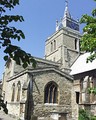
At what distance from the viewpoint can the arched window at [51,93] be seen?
21.5 meters

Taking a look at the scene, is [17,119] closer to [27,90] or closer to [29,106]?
[29,106]

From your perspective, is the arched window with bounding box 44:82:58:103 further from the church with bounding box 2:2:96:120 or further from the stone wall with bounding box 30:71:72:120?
the stone wall with bounding box 30:71:72:120

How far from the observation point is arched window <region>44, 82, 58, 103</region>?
21.5 meters

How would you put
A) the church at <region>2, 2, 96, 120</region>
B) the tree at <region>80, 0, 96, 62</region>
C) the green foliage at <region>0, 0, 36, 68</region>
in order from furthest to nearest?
the church at <region>2, 2, 96, 120</region>, the tree at <region>80, 0, 96, 62</region>, the green foliage at <region>0, 0, 36, 68</region>

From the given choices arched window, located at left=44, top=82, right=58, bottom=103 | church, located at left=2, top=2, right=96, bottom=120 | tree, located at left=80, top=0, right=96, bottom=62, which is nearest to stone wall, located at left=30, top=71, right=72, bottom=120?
church, located at left=2, top=2, right=96, bottom=120

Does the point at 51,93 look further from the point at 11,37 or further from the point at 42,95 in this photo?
the point at 11,37

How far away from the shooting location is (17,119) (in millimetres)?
19781

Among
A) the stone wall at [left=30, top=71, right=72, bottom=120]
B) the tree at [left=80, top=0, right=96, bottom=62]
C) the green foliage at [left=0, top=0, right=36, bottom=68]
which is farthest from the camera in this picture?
the stone wall at [left=30, top=71, right=72, bottom=120]

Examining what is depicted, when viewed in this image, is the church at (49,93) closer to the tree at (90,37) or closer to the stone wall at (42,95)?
the stone wall at (42,95)

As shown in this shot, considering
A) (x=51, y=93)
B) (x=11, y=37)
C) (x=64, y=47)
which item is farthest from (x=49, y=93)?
(x=11, y=37)

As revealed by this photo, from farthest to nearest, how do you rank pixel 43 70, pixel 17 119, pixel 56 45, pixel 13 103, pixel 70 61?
pixel 56 45, pixel 70 61, pixel 13 103, pixel 43 70, pixel 17 119

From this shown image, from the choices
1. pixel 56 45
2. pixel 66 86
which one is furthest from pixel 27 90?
pixel 56 45

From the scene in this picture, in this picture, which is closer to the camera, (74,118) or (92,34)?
(92,34)

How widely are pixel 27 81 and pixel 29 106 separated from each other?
8.82ft
